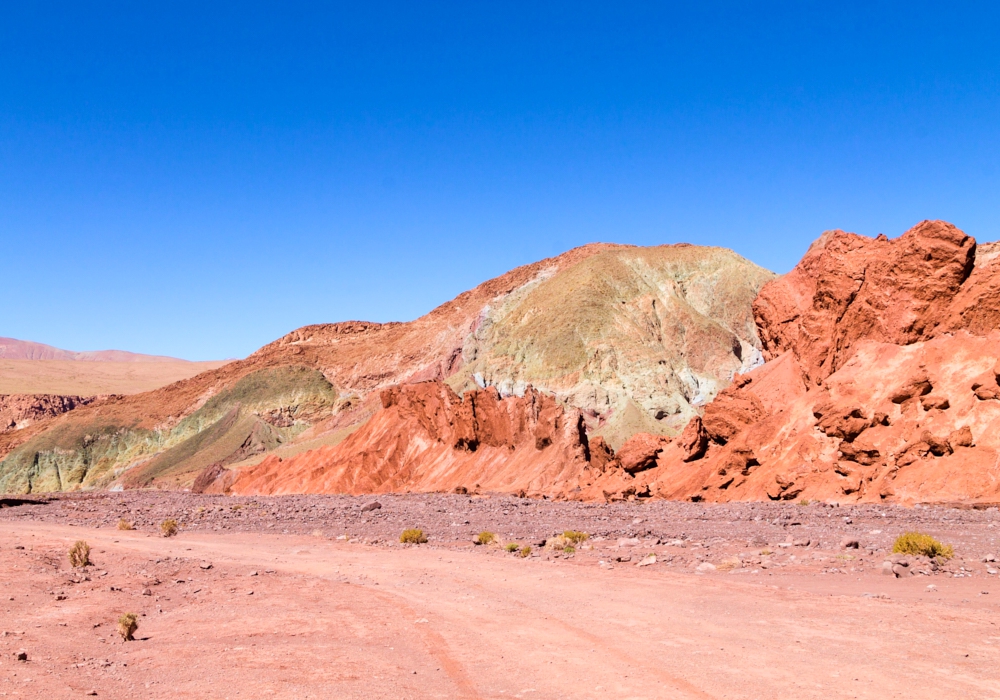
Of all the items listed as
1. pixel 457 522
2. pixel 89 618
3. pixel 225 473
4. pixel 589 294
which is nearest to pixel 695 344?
pixel 589 294

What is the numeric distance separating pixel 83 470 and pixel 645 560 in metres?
85.4

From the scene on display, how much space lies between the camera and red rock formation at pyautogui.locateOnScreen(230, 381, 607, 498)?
136 ft

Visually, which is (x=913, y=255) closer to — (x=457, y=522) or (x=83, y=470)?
(x=457, y=522)

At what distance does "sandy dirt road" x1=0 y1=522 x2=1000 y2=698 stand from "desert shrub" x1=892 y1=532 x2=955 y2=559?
5.81ft

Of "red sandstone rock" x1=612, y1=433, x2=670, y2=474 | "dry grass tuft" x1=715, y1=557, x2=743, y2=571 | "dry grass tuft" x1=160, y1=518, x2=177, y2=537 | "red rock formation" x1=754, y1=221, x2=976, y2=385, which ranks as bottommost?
"dry grass tuft" x1=160, y1=518, x2=177, y2=537

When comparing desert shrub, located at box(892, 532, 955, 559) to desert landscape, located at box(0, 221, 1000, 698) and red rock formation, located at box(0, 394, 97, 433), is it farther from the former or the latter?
red rock formation, located at box(0, 394, 97, 433)

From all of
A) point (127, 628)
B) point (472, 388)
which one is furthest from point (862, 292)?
point (472, 388)

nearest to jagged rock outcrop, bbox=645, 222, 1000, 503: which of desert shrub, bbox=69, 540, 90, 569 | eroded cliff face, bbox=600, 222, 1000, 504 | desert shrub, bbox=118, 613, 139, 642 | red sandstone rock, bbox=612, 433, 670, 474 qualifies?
eroded cliff face, bbox=600, 222, 1000, 504

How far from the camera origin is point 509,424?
45.6m

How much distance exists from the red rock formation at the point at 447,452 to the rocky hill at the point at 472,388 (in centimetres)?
15

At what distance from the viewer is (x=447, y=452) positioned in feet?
160

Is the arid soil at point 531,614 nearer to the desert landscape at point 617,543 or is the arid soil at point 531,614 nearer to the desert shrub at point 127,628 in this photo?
the desert landscape at point 617,543

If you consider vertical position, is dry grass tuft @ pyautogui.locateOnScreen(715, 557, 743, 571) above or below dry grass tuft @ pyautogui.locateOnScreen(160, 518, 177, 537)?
above

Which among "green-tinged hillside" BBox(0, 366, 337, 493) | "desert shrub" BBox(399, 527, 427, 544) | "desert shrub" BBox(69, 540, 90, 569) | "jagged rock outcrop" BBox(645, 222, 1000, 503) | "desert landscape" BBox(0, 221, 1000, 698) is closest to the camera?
"desert landscape" BBox(0, 221, 1000, 698)
